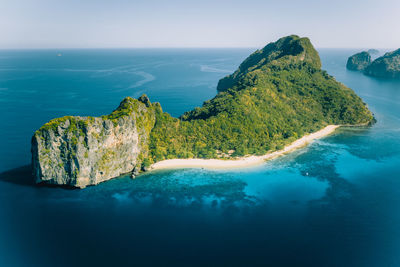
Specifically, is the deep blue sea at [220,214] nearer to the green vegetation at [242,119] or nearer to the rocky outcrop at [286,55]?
the green vegetation at [242,119]

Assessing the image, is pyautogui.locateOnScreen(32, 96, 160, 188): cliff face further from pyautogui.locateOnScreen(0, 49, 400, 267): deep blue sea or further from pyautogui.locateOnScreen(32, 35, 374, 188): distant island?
pyautogui.locateOnScreen(0, 49, 400, 267): deep blue sea

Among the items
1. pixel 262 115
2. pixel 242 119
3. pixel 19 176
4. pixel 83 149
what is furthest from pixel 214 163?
pixel 19 176

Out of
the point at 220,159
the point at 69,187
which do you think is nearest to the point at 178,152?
the point at 220,159

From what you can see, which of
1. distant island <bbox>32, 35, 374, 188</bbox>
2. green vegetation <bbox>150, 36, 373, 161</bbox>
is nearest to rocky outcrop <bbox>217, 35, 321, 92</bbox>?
green vegetation <bbox>150, 36, 373, 161</bbox>

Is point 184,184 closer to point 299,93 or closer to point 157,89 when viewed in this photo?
point 299,93

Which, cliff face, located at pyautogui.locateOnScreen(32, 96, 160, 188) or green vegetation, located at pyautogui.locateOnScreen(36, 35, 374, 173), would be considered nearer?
cliff face, located at pyautogui.locateOnScreen(32, 96, 160, 188)

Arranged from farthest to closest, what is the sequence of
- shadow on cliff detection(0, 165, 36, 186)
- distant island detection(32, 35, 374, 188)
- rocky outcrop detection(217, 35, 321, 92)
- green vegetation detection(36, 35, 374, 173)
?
rocky outcrop detection(217, 35, 321, 92)
green vegetation detection(36, 35, 374, 173)
shadow on cliff detection(0, 165, 36, 186)
distant island detection(32, 35, 374, 188)

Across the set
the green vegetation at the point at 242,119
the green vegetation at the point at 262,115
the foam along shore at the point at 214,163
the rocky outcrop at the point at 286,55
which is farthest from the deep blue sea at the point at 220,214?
the rocky outcrop at the point at 286,55
